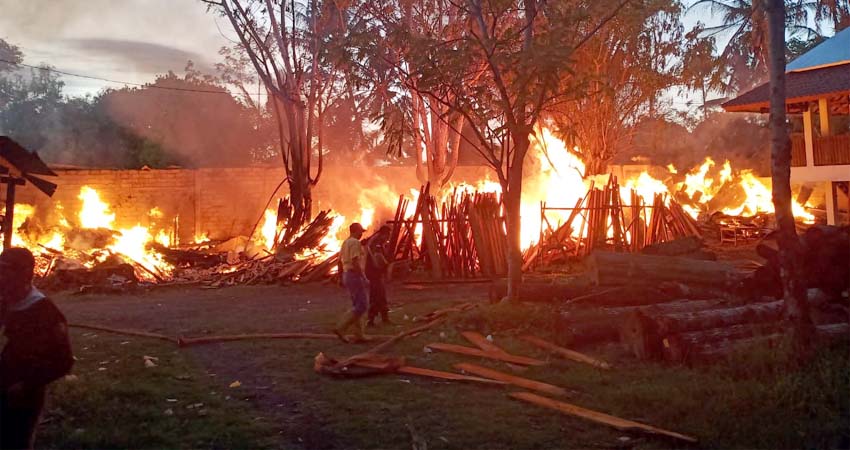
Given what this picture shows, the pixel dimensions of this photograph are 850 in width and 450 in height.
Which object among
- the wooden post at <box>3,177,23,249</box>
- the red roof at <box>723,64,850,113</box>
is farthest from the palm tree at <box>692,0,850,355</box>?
the red roof at <box>723,64,850,113</box>

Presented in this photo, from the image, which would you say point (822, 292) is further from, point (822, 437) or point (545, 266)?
point (545, 266)

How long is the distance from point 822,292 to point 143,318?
405 inches

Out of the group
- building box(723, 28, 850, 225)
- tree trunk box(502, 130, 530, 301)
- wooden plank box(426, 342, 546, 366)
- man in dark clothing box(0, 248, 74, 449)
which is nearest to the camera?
man in dark clothing box(0, 248, 74, 449)

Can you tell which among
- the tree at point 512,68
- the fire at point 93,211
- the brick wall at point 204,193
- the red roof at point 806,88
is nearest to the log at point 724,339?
the tree at point 512,68

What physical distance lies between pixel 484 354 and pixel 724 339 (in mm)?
2579

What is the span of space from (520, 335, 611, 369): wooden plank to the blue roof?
58.6 ft

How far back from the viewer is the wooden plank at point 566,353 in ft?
23.1

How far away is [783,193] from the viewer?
646 centimetres

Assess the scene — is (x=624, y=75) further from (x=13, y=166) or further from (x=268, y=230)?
(x=13, y=166)

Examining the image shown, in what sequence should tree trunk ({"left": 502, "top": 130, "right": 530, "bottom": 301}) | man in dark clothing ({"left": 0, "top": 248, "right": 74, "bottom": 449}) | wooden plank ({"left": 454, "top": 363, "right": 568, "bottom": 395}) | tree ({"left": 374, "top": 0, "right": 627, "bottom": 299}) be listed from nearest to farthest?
1. man in dark clothing ({"left": 0, "top": 248, "right": 74, "bottom": 449})
2. wooden plank ({"left": 454, "top": 363, "right": 568, "bottom": 395})
3. tree ({"left": 374, "top": 0, "right": 627, "bottom": 299})
4. tree trunk ({"left": 502, "top": 130, "right": 530, "bottom": 301})

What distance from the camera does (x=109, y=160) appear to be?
3020 cm

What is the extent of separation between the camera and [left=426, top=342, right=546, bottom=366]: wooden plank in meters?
7.29

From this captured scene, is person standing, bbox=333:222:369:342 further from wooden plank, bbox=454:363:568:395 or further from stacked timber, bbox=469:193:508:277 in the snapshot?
stacked timber, bbox=469:193:508:277

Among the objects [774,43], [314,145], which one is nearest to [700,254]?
[774,43]
